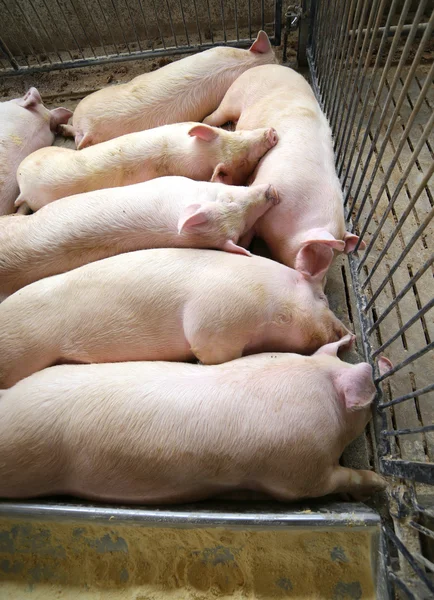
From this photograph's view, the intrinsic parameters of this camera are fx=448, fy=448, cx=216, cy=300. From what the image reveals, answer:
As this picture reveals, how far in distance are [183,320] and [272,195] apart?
0.67 meters

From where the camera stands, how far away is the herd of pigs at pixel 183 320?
1.38 metres

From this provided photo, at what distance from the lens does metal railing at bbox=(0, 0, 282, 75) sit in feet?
9.86

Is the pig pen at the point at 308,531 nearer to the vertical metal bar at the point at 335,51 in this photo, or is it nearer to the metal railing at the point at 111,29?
the vertical metal bar at the point at 335,51

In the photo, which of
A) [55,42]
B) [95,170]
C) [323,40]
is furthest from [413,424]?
[55,42]

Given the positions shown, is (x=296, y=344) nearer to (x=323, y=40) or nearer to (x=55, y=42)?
(x=323, y=40)

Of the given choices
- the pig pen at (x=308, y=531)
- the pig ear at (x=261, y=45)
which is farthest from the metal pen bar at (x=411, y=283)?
the pig ear at (x=261, y=45)

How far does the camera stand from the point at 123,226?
1.88 m

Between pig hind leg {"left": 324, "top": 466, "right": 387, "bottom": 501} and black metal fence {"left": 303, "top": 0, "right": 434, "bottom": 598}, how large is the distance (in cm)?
5

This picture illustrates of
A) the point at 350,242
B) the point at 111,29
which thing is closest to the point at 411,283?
the point at 350,242

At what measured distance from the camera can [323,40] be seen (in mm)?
2361

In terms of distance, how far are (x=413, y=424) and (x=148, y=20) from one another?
3.10 m

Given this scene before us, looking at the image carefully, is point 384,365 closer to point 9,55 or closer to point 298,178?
point 298,178

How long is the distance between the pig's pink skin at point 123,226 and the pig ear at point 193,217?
3 centimetres

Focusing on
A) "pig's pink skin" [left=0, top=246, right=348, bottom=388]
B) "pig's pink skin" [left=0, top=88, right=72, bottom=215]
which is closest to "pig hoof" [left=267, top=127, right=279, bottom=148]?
"pig's pink skin" [left=0, top=246, right=348, bottom=388]
